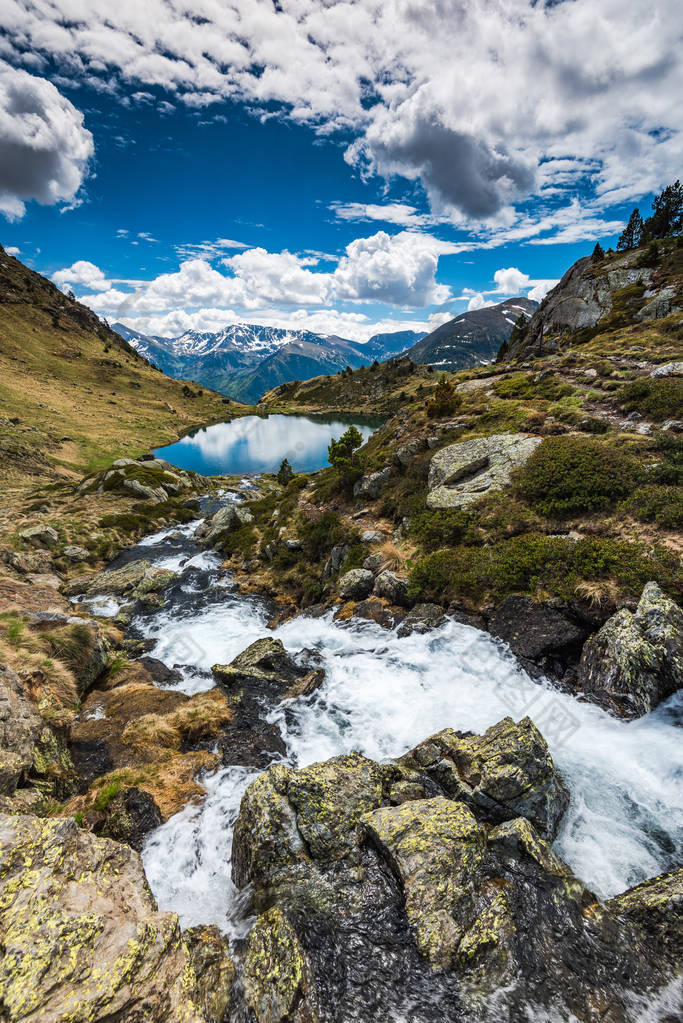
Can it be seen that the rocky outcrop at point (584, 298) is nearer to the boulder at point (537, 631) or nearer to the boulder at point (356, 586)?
the boulder at point (356, 586)

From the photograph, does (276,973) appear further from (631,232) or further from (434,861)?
(631,232)

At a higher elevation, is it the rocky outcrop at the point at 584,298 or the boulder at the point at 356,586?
the rocky outcrop at the point at 584,298

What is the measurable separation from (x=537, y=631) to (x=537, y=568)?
3203 mm

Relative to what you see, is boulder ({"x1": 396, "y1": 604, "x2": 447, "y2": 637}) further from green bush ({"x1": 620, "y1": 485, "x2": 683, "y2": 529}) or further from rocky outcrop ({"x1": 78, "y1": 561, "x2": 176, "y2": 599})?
rocky outcrop ({"x1": 78, "y1": 561, "x2": 176, "y2": 599})

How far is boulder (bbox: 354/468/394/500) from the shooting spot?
34.4 m

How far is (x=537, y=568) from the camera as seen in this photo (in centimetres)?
1812

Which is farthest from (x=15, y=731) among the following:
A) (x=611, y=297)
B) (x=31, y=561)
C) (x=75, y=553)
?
(x=611, y=297)

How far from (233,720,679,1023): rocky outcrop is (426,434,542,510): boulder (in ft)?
56.0

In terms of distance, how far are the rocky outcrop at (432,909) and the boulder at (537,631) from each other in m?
5.54

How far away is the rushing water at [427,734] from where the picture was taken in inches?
370

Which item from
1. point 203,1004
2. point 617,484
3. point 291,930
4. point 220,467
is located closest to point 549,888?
point 291,930

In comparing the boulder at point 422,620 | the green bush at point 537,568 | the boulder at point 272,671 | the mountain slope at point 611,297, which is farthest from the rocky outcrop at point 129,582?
the mountain slope at point 611,297

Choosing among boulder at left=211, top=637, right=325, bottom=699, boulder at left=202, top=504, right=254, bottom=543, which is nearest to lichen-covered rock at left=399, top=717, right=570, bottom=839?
boulder at left=211, top=637, right=325, bottom=699

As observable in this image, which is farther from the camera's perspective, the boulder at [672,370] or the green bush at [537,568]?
the boulder at [672,370]
